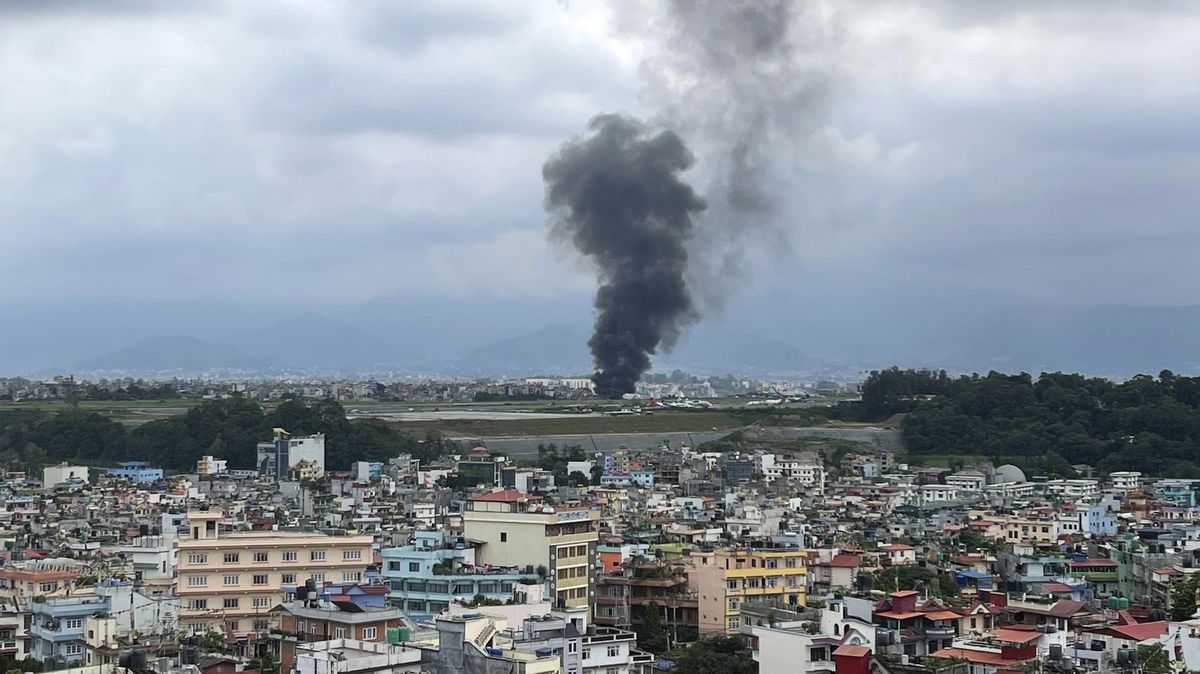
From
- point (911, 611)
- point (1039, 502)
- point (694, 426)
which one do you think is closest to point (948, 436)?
point (694, 426)

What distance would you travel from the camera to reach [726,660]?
29.5m

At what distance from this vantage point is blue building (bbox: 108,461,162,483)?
7650 cm

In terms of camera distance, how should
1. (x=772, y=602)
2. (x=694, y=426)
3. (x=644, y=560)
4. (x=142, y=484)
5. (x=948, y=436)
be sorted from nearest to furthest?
(x=772, y=602) < (x=644, y=560) < (x=142, y=484) < (x=948, y=436) < (x=694, y=426)

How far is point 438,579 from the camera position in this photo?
3198cm

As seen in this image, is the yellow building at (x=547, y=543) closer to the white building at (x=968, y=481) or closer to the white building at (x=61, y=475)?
the white building at (x=968, y=481)

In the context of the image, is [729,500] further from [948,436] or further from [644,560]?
[948,436]

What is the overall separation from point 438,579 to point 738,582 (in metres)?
6.50

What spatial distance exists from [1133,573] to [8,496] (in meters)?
39.5

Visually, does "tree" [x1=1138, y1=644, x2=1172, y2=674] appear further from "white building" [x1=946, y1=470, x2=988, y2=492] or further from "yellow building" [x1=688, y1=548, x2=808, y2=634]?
"white building" [x1=946, y1=470, x2=988, y2=492]

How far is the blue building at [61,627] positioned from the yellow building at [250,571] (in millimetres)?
3065

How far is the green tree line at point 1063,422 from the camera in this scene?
86.2 metres

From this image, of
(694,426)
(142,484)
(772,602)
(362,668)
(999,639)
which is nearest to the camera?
(362,668)

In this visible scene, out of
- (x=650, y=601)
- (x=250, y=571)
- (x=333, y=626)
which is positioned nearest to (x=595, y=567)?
(x=650, y=601)

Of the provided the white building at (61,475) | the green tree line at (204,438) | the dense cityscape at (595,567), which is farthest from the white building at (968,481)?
the white building at (61,475)
